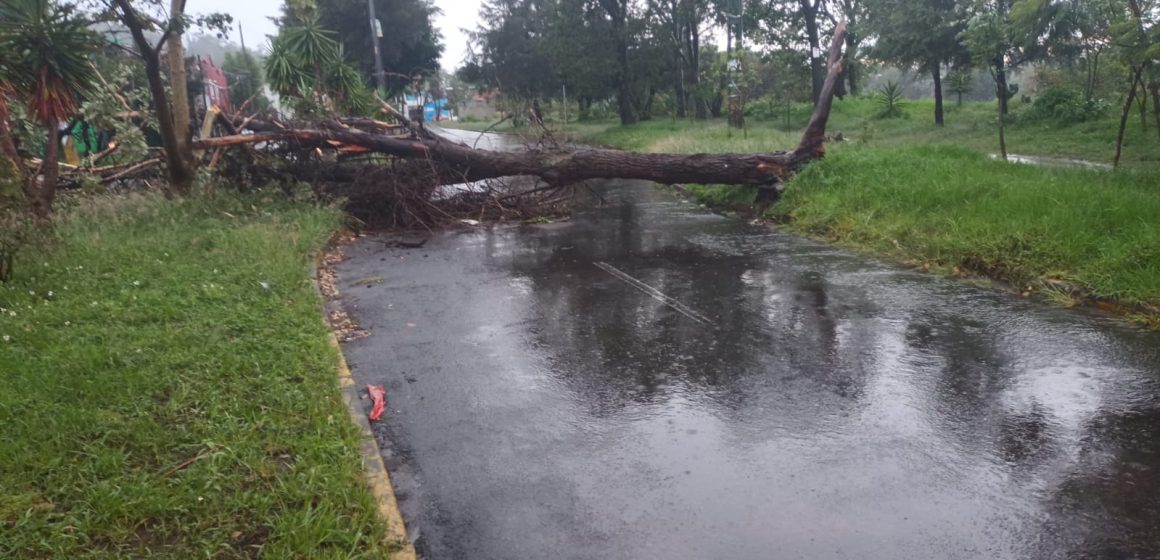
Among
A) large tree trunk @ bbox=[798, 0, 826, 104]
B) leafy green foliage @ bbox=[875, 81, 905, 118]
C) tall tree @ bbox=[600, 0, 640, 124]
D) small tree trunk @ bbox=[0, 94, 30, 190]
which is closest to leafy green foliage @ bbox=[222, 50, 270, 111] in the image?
tall tree @ bbox=[600, 0, 640, 124]

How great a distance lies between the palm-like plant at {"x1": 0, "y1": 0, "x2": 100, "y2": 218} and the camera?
25.4 ft

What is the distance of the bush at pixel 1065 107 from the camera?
1889 cm

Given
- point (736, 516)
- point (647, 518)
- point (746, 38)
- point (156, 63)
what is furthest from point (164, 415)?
point (746, 38)

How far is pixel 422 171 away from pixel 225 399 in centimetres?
796

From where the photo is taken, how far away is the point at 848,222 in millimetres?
10117

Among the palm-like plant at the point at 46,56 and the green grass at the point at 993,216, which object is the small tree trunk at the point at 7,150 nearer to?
the palm-like plant at the point at 46,56

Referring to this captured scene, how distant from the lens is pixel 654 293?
7609mm

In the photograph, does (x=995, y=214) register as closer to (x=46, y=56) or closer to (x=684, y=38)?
(x=46, y=56)

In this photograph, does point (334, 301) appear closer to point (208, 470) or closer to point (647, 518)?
point (208, 470)

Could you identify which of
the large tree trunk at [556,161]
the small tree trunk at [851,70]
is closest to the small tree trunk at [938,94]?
the small tree trunk at [851,70]

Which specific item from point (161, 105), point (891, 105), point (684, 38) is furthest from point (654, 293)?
point (684, 38)

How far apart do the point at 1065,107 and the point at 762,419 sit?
18638 mm

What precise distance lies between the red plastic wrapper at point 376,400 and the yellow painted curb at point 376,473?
6cm

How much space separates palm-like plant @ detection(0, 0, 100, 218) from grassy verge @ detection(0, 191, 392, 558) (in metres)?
1.59
